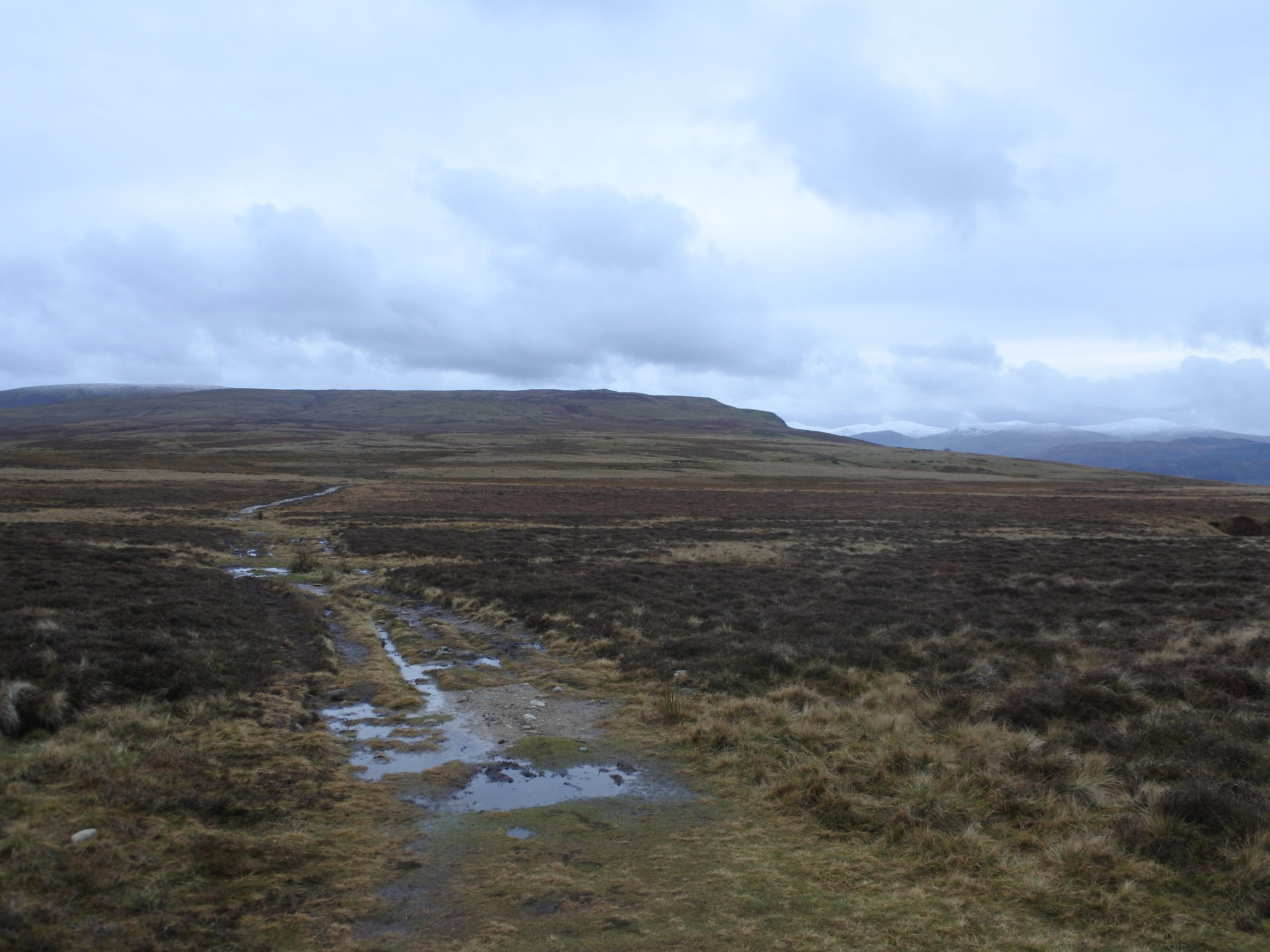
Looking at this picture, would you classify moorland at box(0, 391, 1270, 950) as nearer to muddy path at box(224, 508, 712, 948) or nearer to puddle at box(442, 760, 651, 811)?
muddy path at box(224, 508, 712, 948)

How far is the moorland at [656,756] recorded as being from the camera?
6523 millimetres

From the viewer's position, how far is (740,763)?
10211 millimetres

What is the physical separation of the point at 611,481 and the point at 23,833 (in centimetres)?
7823

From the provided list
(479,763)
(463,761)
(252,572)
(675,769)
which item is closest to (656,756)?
(675,769)

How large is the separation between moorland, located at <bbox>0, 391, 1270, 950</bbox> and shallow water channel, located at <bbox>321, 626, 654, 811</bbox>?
0.85 ft

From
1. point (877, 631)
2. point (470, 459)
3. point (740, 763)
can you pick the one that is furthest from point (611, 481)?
point (740, 763)

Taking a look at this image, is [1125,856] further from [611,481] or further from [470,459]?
[470,459]

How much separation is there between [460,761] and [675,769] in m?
3.19

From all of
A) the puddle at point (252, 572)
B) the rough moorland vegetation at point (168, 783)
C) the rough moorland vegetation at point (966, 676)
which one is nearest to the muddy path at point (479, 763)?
the rough moorland vegetation at point (168, 783)

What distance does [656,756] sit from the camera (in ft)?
35.3

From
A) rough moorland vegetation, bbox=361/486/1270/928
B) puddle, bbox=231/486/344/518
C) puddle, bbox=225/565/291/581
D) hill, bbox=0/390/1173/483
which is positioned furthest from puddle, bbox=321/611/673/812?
hill, bbox=0/390/1173/483

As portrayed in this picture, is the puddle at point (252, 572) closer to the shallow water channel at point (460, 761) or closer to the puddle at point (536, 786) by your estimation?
the shallow water channel at point (460, 761)

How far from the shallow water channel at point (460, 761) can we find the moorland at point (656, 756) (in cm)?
26

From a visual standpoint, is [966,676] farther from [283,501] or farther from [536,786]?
[283,501]
